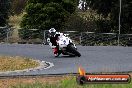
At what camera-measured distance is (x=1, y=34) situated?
36.8 m

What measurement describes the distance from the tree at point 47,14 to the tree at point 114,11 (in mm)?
2329

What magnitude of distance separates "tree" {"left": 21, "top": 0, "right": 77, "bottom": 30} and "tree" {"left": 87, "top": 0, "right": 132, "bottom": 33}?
7.64ft

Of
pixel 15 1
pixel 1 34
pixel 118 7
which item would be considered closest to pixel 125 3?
pixel 118 7

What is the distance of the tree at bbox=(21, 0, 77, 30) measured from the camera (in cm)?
4066

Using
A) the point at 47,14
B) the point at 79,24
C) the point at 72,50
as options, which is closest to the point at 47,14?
the point at 47,14

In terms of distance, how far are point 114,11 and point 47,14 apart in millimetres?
6012

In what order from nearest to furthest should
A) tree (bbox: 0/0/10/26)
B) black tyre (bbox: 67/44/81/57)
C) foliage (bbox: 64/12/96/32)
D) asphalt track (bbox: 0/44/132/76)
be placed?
asphalt track (bbox: 0/44/132/76) → black tyre (bbox: 67/44/81/57) → foliage (bbox: 64/12/96/32) → tree (bbox: 0/0/10/26)

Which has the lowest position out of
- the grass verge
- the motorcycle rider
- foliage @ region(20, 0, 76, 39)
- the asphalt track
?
the asphalt track

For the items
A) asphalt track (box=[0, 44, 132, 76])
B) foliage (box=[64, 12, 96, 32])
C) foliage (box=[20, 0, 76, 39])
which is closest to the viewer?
asphalt track (box=[0, 44, 132, 76])

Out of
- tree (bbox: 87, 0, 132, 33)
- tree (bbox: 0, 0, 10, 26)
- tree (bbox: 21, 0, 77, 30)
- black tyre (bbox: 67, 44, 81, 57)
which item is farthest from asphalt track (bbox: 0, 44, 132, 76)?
tree (bbox: 0, 0, 10, 26)

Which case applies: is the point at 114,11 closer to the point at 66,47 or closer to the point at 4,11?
the point at 4,11

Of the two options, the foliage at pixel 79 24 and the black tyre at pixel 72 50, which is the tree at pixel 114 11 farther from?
the black tyre at pixel 72 50

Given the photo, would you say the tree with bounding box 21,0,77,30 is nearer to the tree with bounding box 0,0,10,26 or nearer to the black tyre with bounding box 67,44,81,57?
the tree with bounding box 0,0,10,26

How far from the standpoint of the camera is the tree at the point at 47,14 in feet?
133
